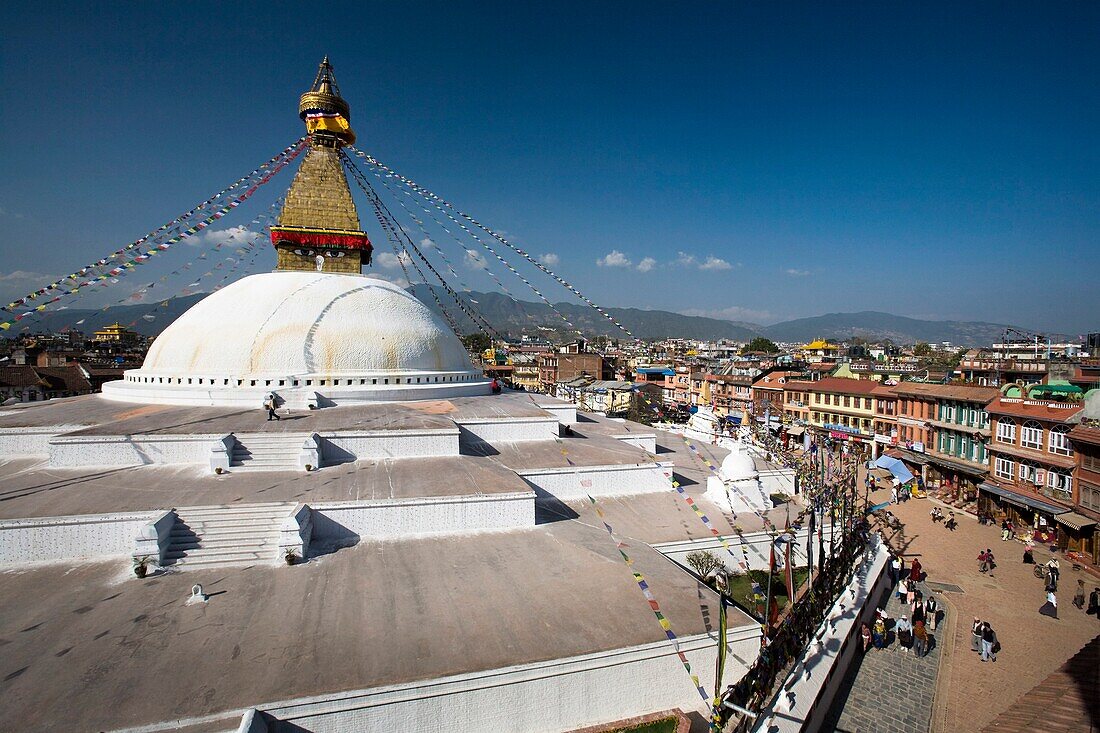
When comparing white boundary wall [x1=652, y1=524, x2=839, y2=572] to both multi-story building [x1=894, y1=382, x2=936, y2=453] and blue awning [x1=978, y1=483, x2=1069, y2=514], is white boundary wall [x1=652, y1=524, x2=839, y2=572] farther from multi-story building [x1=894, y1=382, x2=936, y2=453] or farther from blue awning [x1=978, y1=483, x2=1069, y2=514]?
multi-story building [x1=894, y1=382, x2=936, y2=453]

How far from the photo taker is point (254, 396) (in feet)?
39.6

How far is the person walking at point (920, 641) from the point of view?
8328 mm

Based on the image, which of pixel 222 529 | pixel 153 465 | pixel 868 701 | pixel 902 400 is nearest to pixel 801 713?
pixel 868 701

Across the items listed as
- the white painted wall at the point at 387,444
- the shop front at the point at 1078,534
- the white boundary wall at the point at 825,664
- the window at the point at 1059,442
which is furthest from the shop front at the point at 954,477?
the white painted wall at the point at 387,444

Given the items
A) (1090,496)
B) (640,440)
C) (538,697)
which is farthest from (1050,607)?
(538,697)

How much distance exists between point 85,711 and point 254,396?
8638 millimetres

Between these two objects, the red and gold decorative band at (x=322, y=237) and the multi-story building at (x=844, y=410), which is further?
the multi-story building at (x=844, y=410)

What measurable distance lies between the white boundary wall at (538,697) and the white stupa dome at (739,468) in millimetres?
5147

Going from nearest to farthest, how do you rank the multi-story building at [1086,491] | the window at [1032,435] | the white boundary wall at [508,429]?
the white boundary wall at [508,429], the multi-story building at [1086,491], the window at [1032,435]

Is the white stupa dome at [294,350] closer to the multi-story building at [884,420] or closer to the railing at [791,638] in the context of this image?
the railing at [791,638]

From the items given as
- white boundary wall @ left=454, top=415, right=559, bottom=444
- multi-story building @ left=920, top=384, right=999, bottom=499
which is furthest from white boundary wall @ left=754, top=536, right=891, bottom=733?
multi-story building @ left=920, top=384, right=999, bottom=499

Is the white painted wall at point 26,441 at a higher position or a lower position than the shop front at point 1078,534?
higher

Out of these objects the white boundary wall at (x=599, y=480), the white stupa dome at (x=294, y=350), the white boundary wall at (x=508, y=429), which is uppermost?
the white stupa dome at (x=294, y=350)

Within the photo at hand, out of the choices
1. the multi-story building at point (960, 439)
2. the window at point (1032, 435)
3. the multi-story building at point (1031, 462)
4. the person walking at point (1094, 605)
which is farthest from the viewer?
the multi-story building at point (960, 439)
